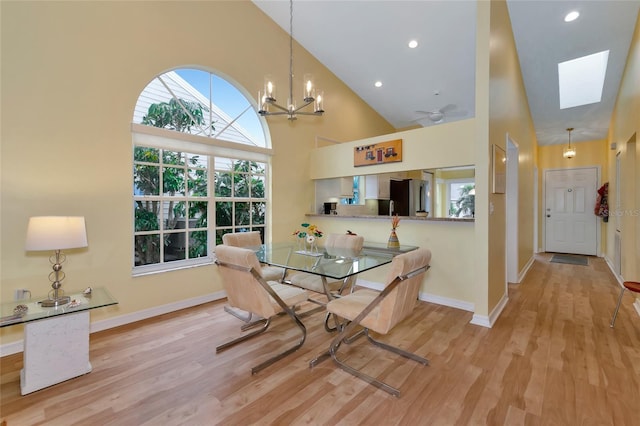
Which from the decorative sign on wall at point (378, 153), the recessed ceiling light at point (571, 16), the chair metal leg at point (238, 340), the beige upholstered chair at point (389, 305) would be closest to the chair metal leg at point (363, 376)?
the beige upholstered chair at point (389, 305)

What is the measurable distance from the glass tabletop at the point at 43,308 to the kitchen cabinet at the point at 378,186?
12.6ft

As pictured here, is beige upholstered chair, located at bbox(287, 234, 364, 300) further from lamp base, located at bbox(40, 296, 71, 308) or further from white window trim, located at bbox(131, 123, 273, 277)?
lamp base, located at bbox(40, 296, 71, 308)

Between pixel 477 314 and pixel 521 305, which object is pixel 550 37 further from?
pixel 477 314

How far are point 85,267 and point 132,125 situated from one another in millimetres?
1503

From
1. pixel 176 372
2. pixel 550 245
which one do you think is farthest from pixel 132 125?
pixel 550 245

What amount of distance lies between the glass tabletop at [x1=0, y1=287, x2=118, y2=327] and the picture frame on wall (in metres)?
3.71

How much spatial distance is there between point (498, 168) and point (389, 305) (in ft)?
7.72

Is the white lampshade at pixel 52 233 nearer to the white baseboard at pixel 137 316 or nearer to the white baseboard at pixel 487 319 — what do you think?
the white baseboard at pixel 137 316

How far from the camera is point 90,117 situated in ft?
9.06

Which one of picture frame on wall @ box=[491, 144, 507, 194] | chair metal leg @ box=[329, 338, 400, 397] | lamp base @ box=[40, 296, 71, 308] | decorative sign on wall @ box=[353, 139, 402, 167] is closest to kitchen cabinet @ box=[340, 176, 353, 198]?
decorative sign on wall @ box=[353, 139, 402, 167]

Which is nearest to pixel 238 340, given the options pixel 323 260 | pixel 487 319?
pixel 323 260

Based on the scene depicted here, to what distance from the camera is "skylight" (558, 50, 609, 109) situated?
14.9ft

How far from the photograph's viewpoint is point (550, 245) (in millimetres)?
7266

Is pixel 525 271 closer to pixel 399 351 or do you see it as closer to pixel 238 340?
pixel 399 351
